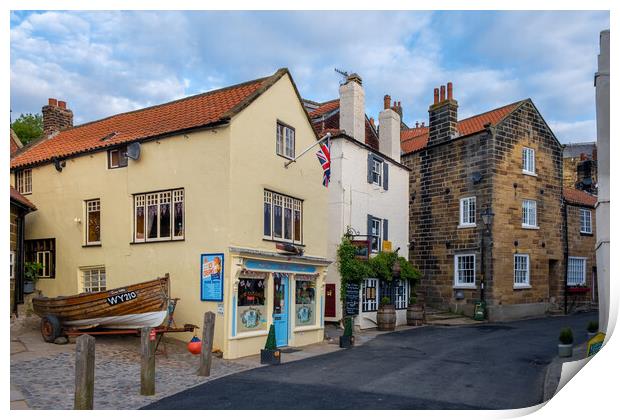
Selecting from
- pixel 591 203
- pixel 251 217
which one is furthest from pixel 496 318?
pixel 251 217

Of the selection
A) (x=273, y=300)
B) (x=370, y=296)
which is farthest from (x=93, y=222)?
(x=370, y=296)

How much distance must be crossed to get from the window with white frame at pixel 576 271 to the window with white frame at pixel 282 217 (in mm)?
16071

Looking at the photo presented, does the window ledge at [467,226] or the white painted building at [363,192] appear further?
the window ledge at [467,226]

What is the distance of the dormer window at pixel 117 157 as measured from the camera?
16.5m

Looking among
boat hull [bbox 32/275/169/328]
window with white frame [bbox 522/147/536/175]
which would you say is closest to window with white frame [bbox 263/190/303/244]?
boat hull [bbox 32/275/169/328]

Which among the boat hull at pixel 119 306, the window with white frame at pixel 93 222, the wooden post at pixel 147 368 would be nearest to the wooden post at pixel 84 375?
the wooden post at pixel 147 368

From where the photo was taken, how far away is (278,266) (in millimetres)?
16750

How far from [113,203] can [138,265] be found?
1.93m

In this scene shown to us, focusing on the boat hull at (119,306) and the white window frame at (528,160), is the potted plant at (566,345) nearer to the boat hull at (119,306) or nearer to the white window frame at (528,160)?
the boat hull at (119,306)

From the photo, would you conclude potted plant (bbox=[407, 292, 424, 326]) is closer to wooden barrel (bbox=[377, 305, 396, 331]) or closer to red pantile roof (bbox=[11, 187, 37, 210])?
wooden barrel (bbox=[377, 305, 396, 331])

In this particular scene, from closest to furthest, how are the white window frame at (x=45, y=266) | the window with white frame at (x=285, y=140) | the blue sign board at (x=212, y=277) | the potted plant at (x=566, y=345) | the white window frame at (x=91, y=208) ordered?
the blue sign board at (x=212, y=277) < the potted plant at (x=566, y=345) < the white window frame at (x=91, y=208) < the window with white frame at (x=285, y=140) < the white window frame at (x=45, y=266)

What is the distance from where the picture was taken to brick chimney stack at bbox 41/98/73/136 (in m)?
22.3

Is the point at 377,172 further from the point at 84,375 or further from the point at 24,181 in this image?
the point at 84,375

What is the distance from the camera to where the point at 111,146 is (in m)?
16.5
